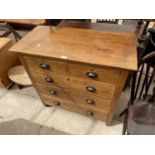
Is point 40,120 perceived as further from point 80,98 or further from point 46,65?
point 46,65

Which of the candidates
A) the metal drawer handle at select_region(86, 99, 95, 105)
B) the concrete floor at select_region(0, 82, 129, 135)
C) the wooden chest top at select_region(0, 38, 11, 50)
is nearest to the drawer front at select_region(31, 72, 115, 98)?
the metal drawer handle at select_region(86, 99, 95, 105)

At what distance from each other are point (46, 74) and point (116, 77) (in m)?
0.58

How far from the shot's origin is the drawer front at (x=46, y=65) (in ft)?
3.90

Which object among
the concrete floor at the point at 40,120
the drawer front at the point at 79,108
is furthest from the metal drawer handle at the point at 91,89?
the concrete floor at the point at 40,120

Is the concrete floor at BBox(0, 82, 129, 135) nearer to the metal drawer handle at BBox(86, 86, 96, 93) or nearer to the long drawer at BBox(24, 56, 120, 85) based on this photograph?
the metal drawer handle at BBox(86, 86, 96, 93)

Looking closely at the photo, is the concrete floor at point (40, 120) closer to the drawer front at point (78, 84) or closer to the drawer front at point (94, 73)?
the drawer front at point (78, 84)

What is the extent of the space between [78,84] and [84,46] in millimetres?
308

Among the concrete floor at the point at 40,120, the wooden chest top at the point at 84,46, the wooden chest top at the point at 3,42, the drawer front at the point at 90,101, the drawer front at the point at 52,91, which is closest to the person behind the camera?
the wooden chest top at the point at 84,46

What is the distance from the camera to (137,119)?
118 centimetres

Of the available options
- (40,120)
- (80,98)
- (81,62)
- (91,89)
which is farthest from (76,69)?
(40,120)
